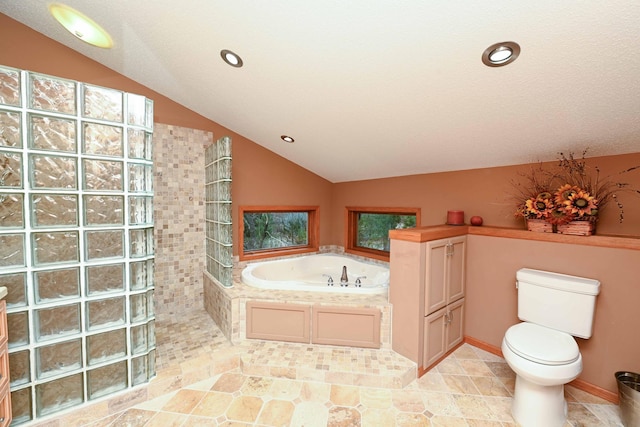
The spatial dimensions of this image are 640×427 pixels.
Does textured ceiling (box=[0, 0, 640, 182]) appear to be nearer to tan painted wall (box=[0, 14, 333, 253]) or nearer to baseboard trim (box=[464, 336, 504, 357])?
tan painted wall (box=[0, 14, 333, 253])

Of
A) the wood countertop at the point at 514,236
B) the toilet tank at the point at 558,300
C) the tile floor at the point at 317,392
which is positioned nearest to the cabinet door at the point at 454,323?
the tile floor at the point at 317,392

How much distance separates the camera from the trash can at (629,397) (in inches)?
61.2

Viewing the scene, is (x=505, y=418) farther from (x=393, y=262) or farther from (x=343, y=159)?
(x=343, y=159)

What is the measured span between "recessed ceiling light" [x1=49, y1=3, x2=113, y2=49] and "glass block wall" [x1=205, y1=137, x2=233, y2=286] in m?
1.09

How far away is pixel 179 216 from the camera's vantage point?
301cm

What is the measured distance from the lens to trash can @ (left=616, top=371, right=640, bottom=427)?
156 centimetres

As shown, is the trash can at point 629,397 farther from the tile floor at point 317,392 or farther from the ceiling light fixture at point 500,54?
the ceiling light fixture at point 500,54

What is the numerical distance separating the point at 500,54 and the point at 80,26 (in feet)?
9.26

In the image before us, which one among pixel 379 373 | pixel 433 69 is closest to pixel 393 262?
pixel 379 373

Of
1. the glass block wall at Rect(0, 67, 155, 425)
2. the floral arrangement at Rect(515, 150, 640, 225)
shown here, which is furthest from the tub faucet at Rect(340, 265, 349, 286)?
the glass block wall at Rect(0, 67, 155, 425)

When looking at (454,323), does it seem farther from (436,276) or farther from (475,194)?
(475,194)

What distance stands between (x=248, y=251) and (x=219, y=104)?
175 centimetres

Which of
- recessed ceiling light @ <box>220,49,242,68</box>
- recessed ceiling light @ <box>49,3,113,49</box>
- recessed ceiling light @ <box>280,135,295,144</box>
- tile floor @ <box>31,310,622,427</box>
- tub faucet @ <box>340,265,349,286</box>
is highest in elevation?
recessed ceiling light @ <box>49,3,113,49</box>

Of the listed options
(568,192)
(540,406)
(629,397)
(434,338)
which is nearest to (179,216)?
(434,338)
